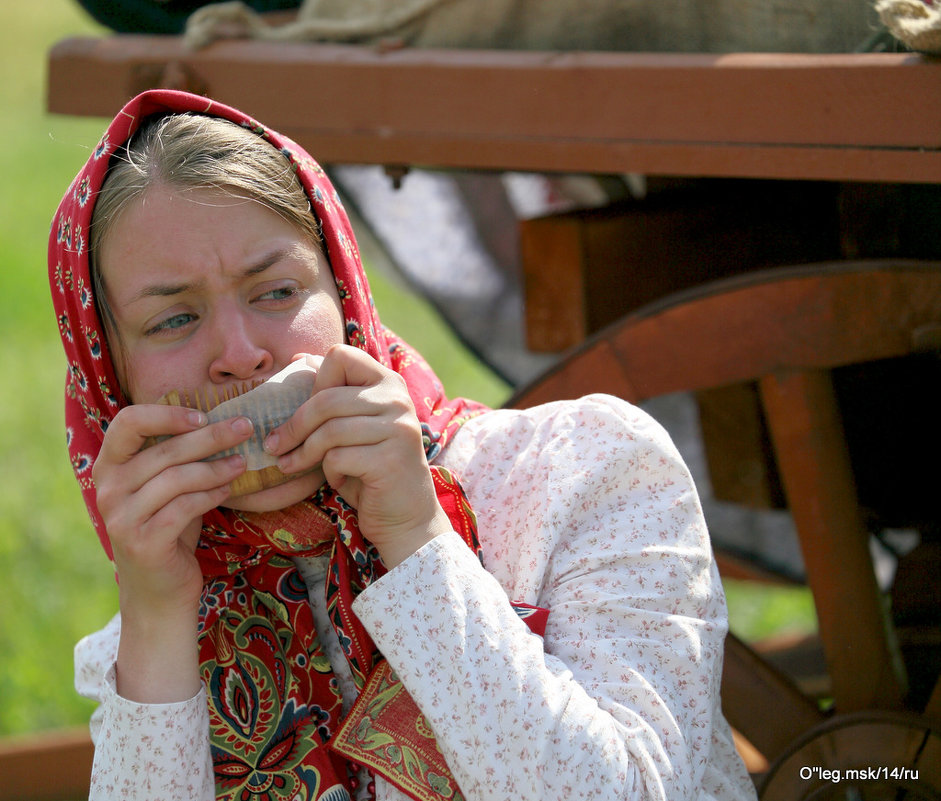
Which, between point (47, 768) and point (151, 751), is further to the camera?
point (47, 768)

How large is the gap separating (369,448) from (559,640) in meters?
0.38

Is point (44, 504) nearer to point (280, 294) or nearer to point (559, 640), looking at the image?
point (280, 294)

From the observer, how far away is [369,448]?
1303mm

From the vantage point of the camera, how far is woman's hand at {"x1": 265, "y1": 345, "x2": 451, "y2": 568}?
130cm

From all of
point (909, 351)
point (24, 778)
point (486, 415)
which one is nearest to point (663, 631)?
point (486, 415)

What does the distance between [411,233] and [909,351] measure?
1.72m

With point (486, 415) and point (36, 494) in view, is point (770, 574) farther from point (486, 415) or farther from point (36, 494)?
point (36, 494)

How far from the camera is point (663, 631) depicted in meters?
1.39

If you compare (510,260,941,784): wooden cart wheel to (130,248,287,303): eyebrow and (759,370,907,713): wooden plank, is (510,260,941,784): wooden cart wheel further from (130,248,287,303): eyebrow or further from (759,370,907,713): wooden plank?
(130,248,287,303): eyebrow

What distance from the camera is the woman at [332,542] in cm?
130

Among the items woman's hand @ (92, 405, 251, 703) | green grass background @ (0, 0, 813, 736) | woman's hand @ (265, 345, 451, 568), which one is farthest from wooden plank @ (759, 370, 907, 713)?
green grass background @ (0, 0, 813, 736)

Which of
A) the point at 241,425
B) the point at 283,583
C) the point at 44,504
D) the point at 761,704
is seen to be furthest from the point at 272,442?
the point at 44,504

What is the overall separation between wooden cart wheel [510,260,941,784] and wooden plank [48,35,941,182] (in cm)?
21

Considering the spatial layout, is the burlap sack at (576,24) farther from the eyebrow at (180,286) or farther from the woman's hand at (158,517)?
the woman's hand at (158,517)
